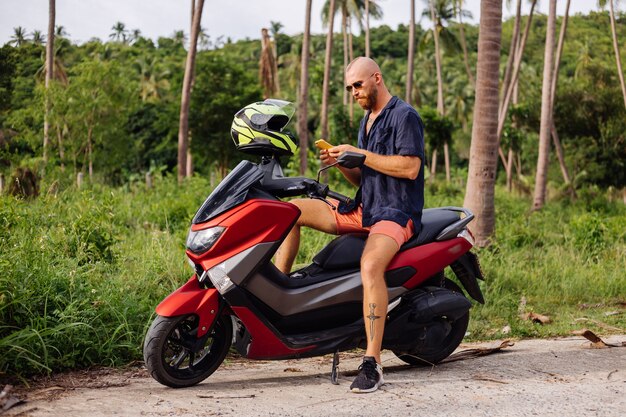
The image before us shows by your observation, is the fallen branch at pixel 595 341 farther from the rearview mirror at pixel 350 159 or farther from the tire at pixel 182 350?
the tire at pixel 182 350

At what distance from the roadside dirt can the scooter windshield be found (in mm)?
1002

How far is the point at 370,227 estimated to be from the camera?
207 inches

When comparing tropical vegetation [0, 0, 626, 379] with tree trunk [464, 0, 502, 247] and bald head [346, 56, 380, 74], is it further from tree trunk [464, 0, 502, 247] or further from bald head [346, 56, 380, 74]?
bald head [346, 56, 380, 74]

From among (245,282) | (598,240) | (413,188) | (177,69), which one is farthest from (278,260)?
(177,69)

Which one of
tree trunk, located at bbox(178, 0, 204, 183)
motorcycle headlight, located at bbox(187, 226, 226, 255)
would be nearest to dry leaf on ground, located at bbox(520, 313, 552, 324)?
motorcycle headlight, located at bbox(187, 226, 226, 255)

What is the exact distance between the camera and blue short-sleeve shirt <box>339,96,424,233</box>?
5.12 metres

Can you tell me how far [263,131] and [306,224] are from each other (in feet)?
2.33

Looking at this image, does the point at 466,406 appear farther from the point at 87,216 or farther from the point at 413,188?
the point at 87,216

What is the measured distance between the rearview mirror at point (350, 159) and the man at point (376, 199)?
8 centimetres

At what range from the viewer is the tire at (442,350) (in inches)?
217

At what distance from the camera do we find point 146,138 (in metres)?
54.0

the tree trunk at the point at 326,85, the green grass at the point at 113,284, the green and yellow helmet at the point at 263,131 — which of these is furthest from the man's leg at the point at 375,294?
the tree trunk at the point at 326,85

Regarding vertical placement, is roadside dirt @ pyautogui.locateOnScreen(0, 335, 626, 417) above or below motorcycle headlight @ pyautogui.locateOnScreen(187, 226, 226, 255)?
below

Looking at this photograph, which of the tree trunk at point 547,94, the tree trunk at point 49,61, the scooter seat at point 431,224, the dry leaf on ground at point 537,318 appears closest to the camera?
the scooter seat at point 431,224
